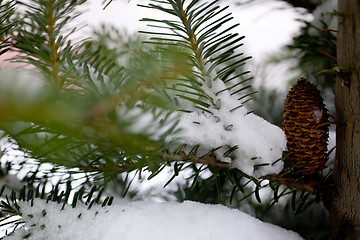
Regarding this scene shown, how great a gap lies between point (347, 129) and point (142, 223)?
21 cm

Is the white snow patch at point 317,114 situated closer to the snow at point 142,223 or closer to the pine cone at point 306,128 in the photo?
the pine cone at point 306,128

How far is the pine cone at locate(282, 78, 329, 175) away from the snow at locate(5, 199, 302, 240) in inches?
3.2

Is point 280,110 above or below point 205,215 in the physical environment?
above

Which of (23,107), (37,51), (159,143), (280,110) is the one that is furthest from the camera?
(280,110)

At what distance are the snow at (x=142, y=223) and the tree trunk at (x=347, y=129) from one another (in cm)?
6

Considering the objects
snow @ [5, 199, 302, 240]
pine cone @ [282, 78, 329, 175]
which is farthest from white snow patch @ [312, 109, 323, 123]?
snow @ [5, 199, 302, 240]

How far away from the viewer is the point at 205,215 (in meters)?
0.36

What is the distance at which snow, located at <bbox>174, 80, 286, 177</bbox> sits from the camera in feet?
1.07

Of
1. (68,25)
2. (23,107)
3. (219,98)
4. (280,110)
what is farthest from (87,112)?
(280,110)

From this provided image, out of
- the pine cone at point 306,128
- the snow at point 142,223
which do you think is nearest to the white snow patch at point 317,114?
the pine cone at point 306,128

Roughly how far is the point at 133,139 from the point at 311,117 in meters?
0.23

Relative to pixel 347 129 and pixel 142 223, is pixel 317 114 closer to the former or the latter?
pixel 347 129

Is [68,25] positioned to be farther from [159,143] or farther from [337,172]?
[337,172]

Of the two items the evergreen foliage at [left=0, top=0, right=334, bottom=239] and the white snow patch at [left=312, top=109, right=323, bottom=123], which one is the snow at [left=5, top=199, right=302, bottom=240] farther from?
the white snow patch at [left=312, top=109, right=323, bottom=123]
